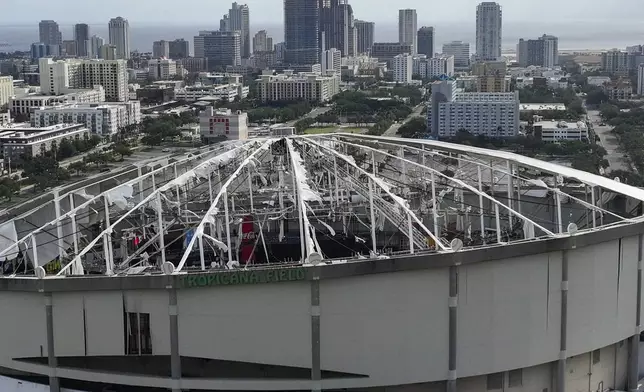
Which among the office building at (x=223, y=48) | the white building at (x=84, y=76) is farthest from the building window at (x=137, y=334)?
the office building at (x=223, y=48)

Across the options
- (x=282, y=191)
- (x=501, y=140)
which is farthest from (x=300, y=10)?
(x=282, y=191)

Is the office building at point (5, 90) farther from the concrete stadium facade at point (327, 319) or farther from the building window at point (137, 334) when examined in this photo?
the building window at point (137, 334)

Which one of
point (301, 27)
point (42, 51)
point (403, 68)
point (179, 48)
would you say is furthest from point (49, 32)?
point (403, 68)

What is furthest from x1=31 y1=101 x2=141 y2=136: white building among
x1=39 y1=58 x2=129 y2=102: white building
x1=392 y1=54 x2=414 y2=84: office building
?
x1=392 y1=54 x2=414 y2=84: office building

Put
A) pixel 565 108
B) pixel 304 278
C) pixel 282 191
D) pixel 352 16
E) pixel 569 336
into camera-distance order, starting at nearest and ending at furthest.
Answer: pixel 304 278 → pixel 569 336 → pixel 282 191 → pixel 565 108 → pixel 352 16

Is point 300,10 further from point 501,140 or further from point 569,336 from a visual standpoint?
point 569,336

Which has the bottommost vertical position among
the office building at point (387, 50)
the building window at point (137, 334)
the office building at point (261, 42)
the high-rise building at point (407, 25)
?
the building window at point (137, 334)
